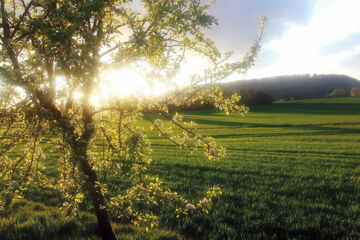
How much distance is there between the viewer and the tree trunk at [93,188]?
370 cm

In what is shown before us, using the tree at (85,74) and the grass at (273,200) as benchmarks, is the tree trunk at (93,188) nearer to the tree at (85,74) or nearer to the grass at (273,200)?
the tree at (85,74)


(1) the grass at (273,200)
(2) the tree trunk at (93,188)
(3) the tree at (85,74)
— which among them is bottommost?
(1) the grass at (273,200)

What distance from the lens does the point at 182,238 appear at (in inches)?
219

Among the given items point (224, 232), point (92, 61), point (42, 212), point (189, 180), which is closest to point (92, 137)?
point (92, 61)

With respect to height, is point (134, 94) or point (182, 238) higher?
point (134, 94)

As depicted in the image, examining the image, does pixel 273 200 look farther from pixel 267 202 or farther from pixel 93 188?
pixel 93 188

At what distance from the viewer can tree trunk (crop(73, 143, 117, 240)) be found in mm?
3705

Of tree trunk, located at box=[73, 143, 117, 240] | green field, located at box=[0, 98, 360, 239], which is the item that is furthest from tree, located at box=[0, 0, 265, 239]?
green field, located at box=[0, 98, 360, 239]

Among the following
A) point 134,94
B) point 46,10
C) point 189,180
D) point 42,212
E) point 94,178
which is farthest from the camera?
point 189,180

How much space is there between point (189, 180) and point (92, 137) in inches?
306

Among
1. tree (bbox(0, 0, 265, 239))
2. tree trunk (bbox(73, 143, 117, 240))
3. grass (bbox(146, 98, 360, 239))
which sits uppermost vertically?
tree (bbox(0, 0, 265, 239))

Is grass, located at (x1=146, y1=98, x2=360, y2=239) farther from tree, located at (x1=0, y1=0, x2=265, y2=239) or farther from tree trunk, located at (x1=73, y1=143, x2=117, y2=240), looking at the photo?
tree, located at (x1=0, y1=0, x2=265, y2=239)

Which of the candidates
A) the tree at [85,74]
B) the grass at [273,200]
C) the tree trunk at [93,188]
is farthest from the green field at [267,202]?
the tree at [85,74]

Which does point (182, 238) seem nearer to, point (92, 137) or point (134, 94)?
point (92, 137)
